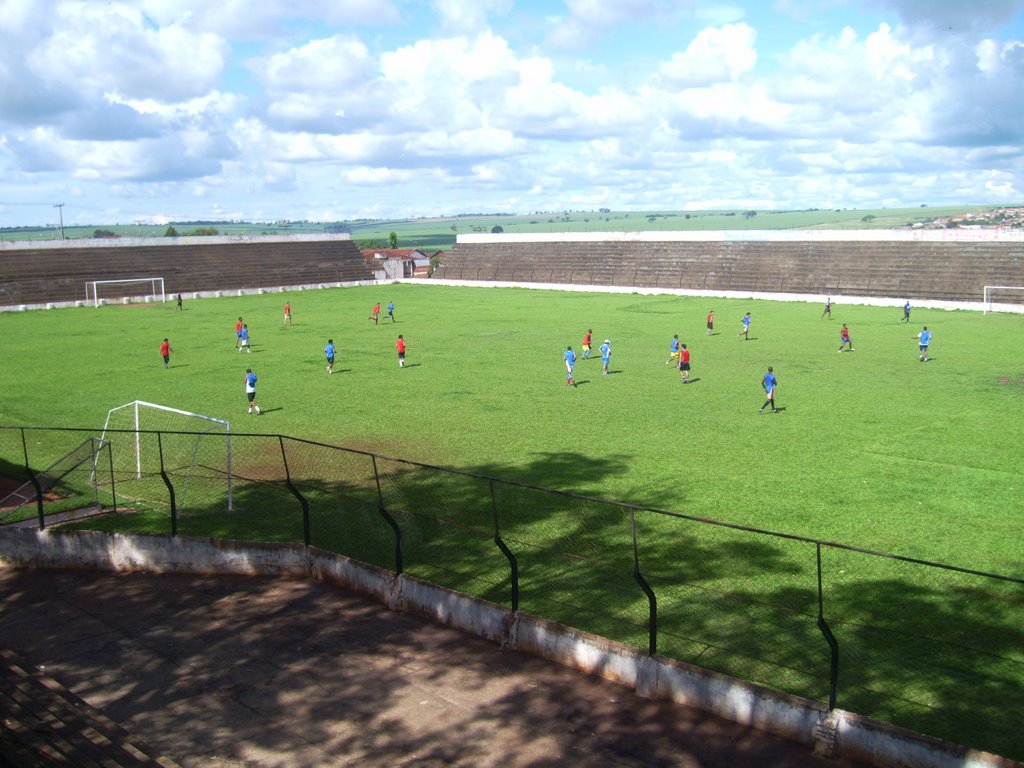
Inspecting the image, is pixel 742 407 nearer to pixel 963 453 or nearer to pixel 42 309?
pixel 963 453

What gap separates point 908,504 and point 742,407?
864 centimetres

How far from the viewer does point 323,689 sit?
29.3 ft

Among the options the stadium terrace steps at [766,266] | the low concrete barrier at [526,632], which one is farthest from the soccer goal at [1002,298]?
the low concrete barrier at [526,632]

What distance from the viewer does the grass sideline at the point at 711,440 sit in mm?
8969

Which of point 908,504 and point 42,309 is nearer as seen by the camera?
point 908,504

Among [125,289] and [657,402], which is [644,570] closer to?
[657,402]

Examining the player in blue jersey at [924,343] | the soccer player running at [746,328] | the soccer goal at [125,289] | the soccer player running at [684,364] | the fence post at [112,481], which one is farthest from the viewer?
the soccer goal at [125,289]

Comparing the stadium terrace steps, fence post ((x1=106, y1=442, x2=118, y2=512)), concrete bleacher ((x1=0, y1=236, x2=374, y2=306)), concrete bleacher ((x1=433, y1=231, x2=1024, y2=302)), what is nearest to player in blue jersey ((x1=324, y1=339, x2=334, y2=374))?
fence post ((x1=106, y1=442, x2=118, y2=512))

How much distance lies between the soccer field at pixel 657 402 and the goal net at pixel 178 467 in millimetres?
4215

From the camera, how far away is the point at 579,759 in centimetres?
757

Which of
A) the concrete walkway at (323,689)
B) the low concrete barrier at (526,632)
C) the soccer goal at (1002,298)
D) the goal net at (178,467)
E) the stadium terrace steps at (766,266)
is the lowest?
the concrete walkway at (323,689)

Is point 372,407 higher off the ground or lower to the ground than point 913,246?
lower

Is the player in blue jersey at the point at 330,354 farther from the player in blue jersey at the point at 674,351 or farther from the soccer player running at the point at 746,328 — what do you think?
the soccer player running at the point at 746,328

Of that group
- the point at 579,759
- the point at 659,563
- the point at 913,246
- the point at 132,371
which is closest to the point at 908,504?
the point at 659,563
